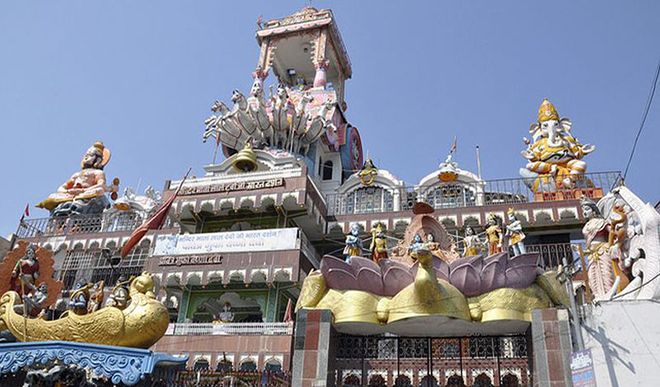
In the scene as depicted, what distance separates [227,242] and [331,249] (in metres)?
6.36

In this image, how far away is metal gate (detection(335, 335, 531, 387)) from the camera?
12.1m

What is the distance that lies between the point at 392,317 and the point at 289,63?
34.5 m

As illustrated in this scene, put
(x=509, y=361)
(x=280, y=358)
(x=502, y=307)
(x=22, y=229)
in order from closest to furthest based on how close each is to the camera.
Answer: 1. (x=502, y=307)
2. (x=509, y=361)
3. (x=280, y=358)
4. (x=22, y=229)

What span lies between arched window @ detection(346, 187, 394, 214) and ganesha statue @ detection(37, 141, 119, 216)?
1687 cm

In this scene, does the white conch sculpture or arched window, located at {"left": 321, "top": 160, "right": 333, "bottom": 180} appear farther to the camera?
arched window, located at {"left": 321, "top": 160, "right": 333, "bottom": 180}

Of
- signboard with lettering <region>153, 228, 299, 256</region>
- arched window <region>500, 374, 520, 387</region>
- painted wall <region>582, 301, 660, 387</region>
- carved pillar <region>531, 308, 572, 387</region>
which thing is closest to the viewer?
carved pillar <region>531, 308, 572, 387</region>

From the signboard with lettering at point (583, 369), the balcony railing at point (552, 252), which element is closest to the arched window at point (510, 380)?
the signboard with lettering at point (583, 369)

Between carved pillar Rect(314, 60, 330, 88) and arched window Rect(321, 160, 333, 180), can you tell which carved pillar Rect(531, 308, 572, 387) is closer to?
arched window Rect(321, 160, 333, 180)

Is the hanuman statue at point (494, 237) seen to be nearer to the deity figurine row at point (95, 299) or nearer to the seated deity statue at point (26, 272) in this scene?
the deity figurine row at point (95, 299)

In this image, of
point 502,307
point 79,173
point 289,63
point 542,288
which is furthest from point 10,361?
point 289,63

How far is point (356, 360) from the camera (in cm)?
1230

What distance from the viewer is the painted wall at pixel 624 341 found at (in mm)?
10992

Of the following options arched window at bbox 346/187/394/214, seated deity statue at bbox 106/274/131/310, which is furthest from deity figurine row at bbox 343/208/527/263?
arched window at bbox 346/187/394/214

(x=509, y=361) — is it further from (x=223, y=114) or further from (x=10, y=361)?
(x=223, y=114)
